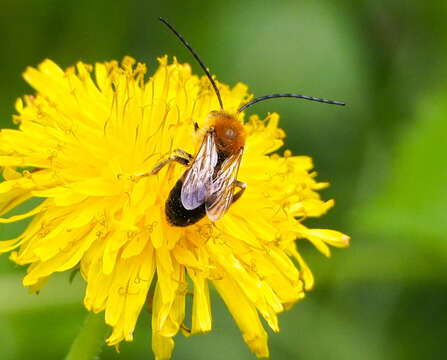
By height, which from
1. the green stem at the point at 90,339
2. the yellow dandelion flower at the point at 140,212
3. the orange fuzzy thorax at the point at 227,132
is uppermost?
the orange fuzzy thorax at the point at 227,132

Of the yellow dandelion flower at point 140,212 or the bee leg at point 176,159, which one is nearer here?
the yellow dandelion flower at point 140,212

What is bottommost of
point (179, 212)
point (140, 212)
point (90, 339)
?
point (90, 339)

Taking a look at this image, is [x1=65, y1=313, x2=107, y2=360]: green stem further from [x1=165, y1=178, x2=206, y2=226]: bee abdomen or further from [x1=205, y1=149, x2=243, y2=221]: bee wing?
[x1=205, y1=149, x2=243, y2=221]: bee wing

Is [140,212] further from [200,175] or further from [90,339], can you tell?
[90,339]

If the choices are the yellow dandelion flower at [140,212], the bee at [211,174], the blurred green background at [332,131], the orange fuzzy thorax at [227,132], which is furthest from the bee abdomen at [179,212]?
the blurred green background at [332,131]

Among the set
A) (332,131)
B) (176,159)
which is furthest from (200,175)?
(332,131)

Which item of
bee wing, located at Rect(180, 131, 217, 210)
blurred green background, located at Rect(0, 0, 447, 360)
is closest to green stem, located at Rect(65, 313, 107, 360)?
bee wing, located at Rect(180, 131, 217, 210)

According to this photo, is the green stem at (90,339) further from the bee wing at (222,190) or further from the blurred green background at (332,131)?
the blurred green background at (332,131)
